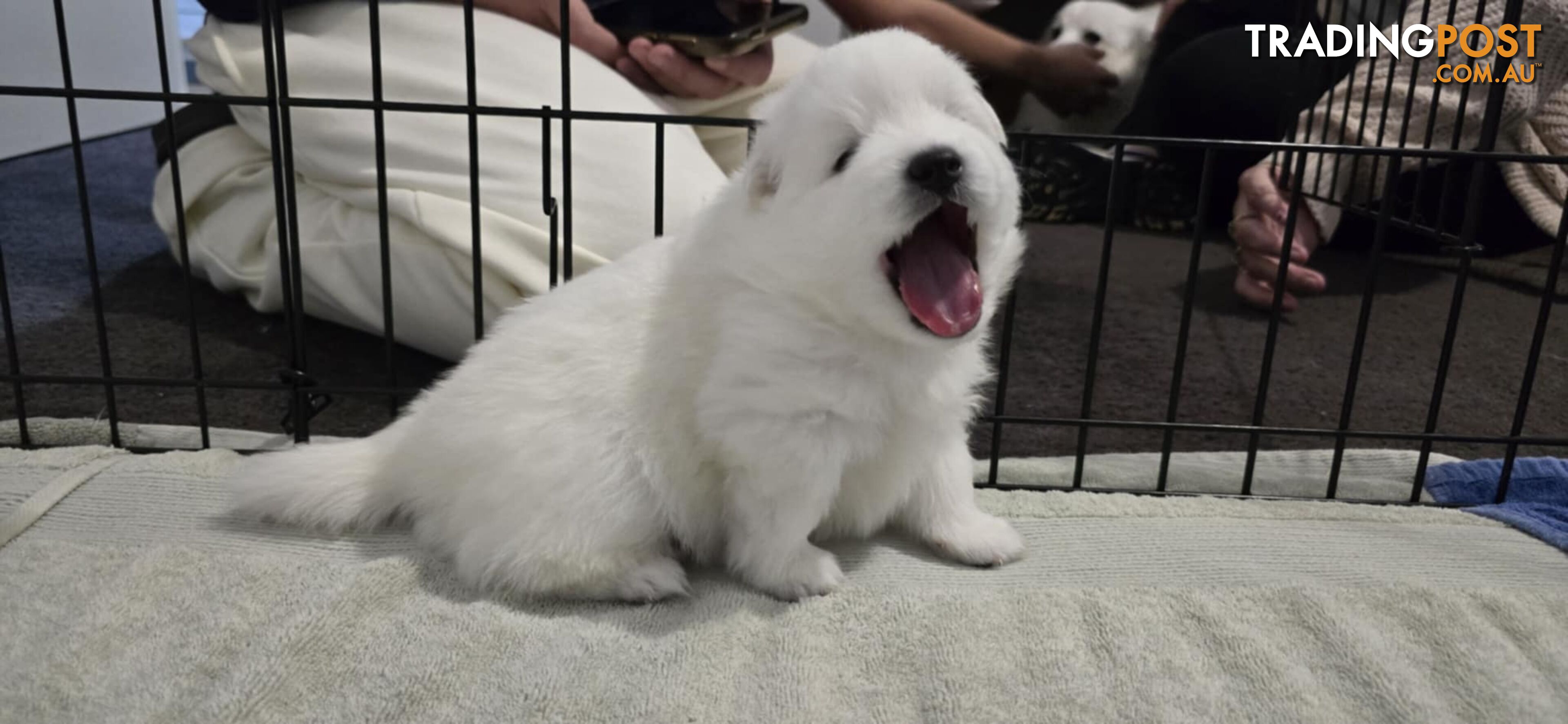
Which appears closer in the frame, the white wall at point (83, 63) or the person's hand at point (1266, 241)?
the person's hand at point (1266, 241)

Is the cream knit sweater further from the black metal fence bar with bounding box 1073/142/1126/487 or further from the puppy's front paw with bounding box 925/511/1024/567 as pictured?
the puppy's front paw with bounding box 925/511/1024/567

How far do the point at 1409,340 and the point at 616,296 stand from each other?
2.29 meters

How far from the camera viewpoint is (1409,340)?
8.94ft

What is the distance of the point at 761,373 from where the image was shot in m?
1.17

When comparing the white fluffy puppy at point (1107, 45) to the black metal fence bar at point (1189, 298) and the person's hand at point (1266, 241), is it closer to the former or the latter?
the person's hand at point (1266, 241)

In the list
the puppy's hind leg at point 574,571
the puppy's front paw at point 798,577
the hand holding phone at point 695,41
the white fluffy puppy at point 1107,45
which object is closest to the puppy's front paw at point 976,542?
the puppy's front paw at point 798,577

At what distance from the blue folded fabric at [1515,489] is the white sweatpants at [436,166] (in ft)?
4.32

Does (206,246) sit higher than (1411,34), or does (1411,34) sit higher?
(1411,34)

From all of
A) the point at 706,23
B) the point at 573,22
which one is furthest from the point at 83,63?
the point at 706,23

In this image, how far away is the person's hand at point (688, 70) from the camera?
2312mm

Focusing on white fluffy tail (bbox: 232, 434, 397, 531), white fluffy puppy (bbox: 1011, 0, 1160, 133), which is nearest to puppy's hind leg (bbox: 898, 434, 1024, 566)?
white fluffy tail (bbox: 232, 434, 397, 531)

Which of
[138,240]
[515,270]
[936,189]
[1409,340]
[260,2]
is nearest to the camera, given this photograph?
[936,189]

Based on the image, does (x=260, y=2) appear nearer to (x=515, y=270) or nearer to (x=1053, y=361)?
(x=515, y=270)

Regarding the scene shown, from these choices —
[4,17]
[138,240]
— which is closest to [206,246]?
[138,240]
